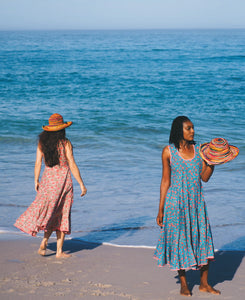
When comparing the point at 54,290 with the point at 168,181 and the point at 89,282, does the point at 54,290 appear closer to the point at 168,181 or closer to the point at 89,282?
the point at 89,282

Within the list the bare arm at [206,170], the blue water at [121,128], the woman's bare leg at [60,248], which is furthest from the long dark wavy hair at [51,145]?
the bare arm at [206,170]

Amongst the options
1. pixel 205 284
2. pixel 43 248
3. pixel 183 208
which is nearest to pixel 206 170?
pixel 183 208

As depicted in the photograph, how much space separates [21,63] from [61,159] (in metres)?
31.1

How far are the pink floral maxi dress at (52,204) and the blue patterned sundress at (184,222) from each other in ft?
4.43

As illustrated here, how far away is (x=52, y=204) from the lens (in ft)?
15.6

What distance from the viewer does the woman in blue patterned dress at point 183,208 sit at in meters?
3.82

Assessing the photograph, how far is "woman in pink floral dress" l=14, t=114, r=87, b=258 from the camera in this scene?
4.79 metres

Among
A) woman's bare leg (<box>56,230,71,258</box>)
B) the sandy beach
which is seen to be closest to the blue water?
the sandy beach

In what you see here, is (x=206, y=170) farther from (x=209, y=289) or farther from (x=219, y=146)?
(x=209, y=289)

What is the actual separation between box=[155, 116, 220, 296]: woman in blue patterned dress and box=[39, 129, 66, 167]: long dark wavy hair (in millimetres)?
1355

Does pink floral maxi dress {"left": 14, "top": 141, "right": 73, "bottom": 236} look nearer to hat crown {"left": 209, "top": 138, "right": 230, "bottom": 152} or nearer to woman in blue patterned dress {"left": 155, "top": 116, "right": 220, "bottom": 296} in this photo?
woman in blue patterned dress {"left": 155, "top": 116, "right": 220, "bottom": 296}

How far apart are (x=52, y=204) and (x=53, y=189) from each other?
0.50 feet

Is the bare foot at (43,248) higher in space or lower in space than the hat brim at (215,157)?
lower

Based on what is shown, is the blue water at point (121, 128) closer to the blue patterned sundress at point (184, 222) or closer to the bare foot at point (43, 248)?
the bare foot at point (43, 248)
